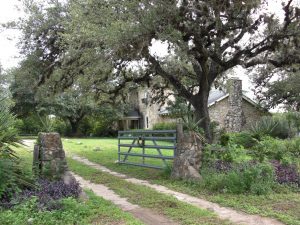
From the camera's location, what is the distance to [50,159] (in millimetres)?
7668

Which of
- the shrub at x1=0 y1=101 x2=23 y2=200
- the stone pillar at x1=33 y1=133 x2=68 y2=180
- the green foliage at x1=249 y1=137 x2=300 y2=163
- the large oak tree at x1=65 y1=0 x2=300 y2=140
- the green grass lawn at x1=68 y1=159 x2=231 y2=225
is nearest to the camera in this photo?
the green grass lawn at x1=68 y1=159 x2=231 y2=225

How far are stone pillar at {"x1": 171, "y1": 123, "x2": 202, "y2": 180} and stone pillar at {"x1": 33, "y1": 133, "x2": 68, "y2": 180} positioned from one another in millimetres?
3181

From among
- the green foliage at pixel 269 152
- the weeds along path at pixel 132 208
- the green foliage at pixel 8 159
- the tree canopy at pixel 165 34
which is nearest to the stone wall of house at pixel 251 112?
the tree canopy at pixel 165 34

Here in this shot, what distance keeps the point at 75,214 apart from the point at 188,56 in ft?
26.0

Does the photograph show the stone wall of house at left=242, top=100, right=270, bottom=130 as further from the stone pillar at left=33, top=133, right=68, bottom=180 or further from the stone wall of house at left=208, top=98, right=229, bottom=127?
the stone pillar at left=33, top=133, right=68, bottom=180

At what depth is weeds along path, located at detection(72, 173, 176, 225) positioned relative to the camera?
602 centimetres

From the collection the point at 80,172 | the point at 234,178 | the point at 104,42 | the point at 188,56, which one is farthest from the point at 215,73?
the point at 234,178

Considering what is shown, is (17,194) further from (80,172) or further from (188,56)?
(188,56)

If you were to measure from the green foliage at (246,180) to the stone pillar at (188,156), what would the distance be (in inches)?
33.7

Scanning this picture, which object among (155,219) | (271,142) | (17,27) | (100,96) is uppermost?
(17,27)

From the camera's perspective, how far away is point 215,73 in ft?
51.8

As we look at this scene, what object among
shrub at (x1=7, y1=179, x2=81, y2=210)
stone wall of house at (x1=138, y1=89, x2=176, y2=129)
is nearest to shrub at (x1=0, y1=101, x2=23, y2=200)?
shrub at (x1=7, y1=179, x2=81, y2=210)

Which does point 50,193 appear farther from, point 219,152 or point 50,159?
point 219,152

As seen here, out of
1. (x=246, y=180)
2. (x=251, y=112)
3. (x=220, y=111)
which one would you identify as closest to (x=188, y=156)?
(x=246, y=180)
